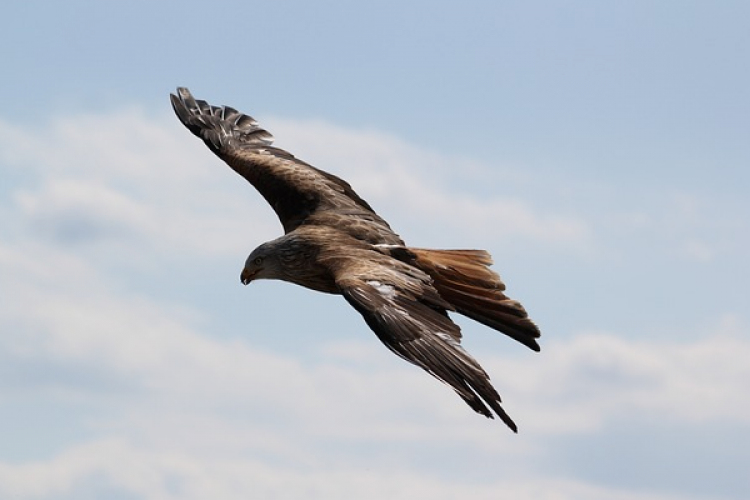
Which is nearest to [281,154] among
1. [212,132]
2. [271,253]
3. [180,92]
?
[212,132]

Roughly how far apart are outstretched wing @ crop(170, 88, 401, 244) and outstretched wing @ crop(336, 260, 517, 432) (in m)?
1.51

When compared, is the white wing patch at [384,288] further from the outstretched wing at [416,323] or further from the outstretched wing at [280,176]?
the outstretched wing at [280,176]

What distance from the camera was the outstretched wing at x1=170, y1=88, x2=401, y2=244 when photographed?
14820 millimetres

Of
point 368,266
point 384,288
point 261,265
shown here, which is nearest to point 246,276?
point 261,265

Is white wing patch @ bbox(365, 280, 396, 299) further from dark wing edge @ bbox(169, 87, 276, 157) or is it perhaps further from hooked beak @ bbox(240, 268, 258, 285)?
dark wing edge @ bbox(169, 87, 276, 157)

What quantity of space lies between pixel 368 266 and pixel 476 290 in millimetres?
1386

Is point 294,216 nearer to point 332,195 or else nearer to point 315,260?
point 332,195

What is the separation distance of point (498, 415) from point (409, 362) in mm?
984

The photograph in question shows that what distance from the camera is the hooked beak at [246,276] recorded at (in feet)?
46.5

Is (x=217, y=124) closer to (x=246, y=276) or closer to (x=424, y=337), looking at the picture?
(x=246, y=276)

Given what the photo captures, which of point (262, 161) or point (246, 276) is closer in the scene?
point (246, 276)

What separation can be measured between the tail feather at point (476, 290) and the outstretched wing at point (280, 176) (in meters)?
0.63

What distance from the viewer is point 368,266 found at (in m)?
13.0

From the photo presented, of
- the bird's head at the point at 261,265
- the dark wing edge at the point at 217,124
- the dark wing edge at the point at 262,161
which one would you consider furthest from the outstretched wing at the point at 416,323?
the dark wing edge at the point at 217,124
